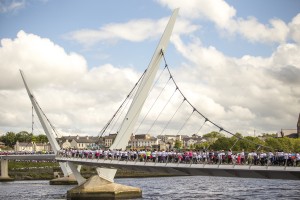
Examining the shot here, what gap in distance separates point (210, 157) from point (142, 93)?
767 inches

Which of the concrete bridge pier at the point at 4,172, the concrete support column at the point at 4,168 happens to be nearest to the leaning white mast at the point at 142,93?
the concrete bridge pier at the point at 4,172

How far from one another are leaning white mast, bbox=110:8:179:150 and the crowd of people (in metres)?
3.14

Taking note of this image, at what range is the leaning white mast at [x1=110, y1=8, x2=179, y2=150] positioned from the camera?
63.1 meters

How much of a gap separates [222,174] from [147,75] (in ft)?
73.9

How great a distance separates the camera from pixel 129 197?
204ft

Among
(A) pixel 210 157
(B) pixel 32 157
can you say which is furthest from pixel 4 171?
(A) pixel 210 157

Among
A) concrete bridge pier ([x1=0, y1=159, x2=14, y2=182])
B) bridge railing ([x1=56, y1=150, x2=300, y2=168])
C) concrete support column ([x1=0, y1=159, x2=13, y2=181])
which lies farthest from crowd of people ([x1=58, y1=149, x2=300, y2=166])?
concrete support column ([x1=0, y1=159, x2=13, y2=181])

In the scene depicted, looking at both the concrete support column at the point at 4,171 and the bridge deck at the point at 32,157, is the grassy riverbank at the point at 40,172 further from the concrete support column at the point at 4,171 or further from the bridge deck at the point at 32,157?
the bridge deck at the point at 32,157

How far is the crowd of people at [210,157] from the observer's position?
4000cm

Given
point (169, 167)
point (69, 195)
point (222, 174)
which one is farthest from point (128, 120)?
point (222, 174)

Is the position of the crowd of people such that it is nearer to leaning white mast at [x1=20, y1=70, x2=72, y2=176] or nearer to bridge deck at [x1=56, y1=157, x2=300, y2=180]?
bridge deck at [x1=56, y1=157, x2=300, y2=180]

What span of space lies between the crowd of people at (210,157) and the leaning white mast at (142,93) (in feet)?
10.3

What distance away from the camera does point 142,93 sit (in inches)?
2486

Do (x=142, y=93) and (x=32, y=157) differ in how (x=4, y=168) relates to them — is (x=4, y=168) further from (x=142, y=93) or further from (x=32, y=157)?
(x=142, y=93)
